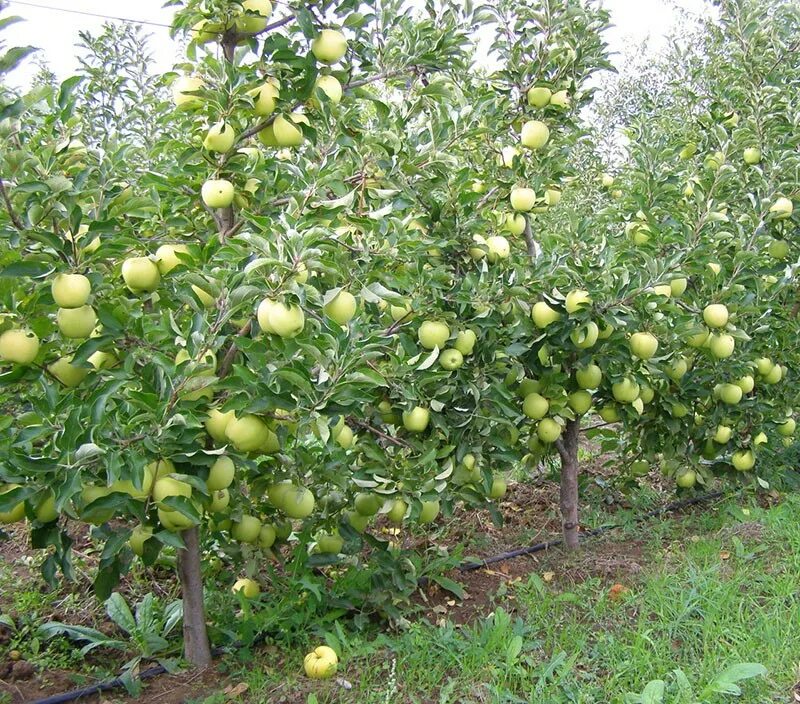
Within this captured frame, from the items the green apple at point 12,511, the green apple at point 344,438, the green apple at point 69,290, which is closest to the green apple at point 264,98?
the green apple at point 69,290

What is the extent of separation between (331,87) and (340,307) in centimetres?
70

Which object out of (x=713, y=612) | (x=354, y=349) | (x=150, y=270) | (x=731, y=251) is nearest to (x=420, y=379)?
(x=354, y=349)

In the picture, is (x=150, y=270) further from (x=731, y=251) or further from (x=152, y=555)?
(x=731, y=251)

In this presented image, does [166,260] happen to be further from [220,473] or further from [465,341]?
[465,341]

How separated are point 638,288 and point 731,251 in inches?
39.0

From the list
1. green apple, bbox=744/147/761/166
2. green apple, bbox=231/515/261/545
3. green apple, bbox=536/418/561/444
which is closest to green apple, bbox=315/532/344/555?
green apple, bbox=231/515/261/545

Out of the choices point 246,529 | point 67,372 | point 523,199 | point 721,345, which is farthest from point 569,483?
point 67,372

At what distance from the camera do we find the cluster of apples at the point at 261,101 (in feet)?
6.80

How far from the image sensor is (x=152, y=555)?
1.96 m

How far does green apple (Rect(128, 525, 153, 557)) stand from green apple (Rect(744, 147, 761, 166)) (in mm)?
3258

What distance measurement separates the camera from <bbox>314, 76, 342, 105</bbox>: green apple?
2.17 metres

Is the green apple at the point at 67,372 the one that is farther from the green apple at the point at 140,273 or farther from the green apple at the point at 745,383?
the green apple at the point at 745,383

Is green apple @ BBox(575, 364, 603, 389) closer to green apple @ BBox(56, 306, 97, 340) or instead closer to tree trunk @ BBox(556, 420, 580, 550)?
tree trunk @ BBox(556, 420, 580, 550)

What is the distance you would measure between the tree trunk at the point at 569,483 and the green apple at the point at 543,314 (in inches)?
29.3
